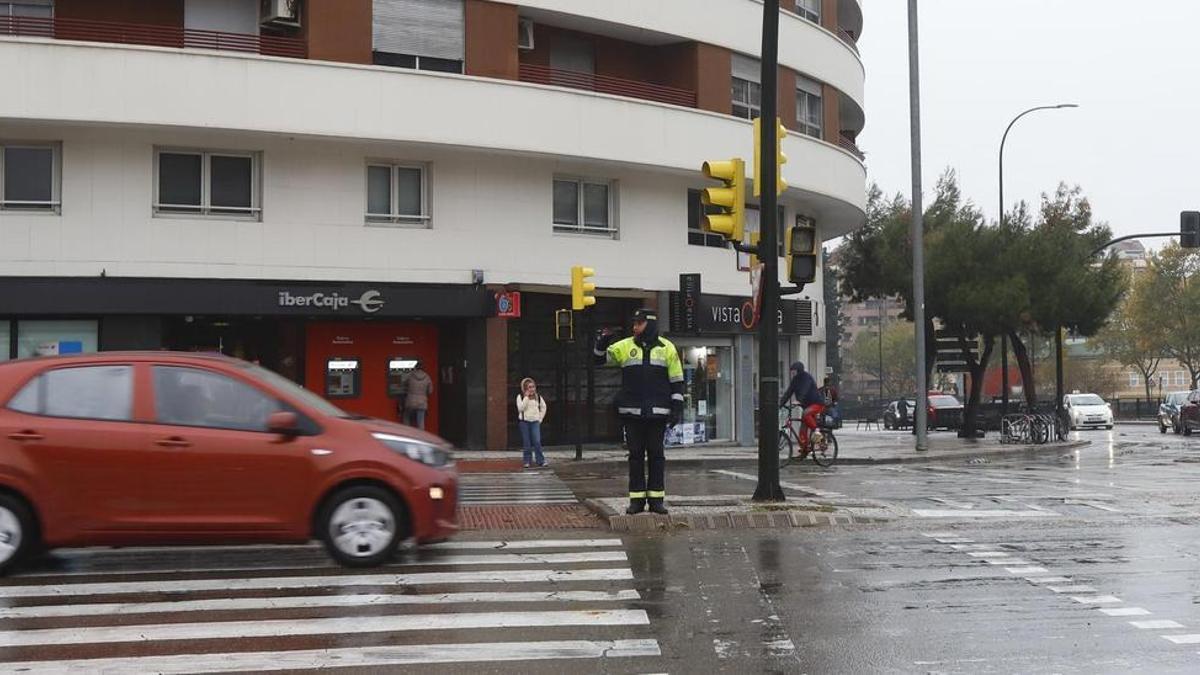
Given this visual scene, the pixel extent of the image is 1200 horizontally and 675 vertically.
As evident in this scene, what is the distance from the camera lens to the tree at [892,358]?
404ft

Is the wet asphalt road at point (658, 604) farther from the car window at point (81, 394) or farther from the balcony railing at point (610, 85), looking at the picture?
the balcony railing at point (610, 85)

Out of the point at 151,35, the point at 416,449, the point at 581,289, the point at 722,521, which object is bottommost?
the point at 722,521

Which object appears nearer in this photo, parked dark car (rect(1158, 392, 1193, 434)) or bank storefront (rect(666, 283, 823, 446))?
bank storefront (rect(666, 283, 823, 446))

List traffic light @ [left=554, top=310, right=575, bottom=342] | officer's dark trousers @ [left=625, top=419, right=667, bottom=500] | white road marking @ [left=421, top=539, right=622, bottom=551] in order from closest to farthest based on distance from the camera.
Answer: white road marking @ [left=421, top=539, right=622, bottom=551] < officer's dark trousers @ [left=625, top=419, right=667, bottom=500] < traffic light @ [left=554, top=310, right=575, bottom=342]

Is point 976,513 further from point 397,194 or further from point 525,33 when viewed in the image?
point 525,33

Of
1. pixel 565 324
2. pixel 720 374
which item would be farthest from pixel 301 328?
pixel 720 374

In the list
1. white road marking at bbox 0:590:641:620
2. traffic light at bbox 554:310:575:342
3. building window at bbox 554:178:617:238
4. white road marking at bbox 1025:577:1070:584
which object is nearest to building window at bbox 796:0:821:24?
building window at bbox 554:178:617:238

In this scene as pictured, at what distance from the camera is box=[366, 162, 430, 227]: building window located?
25312 mm

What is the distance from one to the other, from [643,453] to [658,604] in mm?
4297

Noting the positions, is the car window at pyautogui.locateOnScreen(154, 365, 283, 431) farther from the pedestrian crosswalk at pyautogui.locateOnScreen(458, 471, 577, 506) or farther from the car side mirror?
the pedestrian crosswalk at pyautogui.locateOnScreen(458, 471, 577, 506)

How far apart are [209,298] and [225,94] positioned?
3.71m

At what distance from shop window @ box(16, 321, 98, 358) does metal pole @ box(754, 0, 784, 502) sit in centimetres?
1419

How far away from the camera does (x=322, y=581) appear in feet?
29.7

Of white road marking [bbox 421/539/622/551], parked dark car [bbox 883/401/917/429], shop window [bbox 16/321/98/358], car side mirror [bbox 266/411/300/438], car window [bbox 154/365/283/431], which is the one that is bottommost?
parked dark car [bbox 883/401/917/429]
